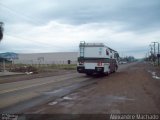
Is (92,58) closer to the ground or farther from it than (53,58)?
closer to the ground

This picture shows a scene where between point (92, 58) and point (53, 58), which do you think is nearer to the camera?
point (92, 58)

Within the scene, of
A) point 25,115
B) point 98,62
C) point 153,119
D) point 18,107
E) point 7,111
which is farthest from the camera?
point 98,62

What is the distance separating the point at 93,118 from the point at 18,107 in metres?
3.23

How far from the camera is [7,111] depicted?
10047 millimetres

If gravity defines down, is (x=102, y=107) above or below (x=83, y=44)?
below

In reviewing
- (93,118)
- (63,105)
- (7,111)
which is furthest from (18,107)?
(93,118)

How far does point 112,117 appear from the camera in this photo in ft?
29.3

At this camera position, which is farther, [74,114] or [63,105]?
[63,105]

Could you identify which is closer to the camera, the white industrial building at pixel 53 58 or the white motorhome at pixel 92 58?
the white motorhome at pixel 92 58

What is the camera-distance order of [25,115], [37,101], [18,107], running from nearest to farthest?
[25,115] → [18,107] → [37,101]

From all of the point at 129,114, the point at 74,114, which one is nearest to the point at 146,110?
the point at 129,114

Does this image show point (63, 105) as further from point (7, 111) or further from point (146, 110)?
point (146, 110)

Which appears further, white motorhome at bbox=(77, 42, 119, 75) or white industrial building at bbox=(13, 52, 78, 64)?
white industrial building at bbox=(13, 52, 78, 64)

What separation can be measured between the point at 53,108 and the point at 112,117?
255 cm
